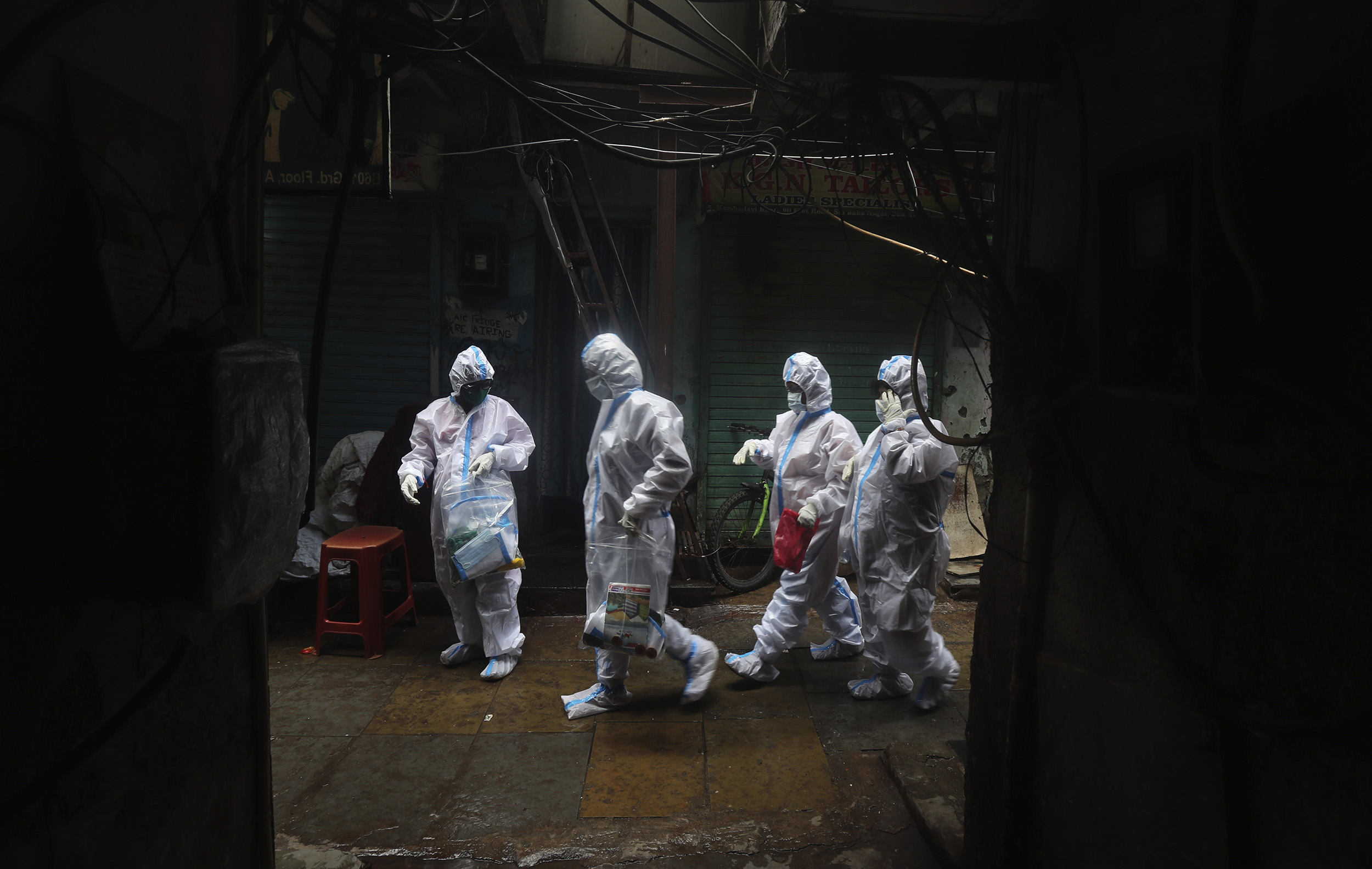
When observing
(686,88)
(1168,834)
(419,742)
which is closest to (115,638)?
(1168,834)

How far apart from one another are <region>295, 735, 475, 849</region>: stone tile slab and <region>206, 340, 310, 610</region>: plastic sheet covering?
2.25 meters

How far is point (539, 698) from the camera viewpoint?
178 inches

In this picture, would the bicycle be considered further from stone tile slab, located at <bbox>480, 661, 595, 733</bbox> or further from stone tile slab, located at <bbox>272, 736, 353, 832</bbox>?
stone tile slab, located at <bbox>272, 736, 353, 832</bbox>

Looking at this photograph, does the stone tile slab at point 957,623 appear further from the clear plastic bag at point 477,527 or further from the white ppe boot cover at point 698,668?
the clear plastic bag at point 477,527

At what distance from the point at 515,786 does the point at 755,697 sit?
1.66 m

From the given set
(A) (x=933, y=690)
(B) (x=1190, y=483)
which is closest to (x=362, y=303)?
(A) (x=933, y=690)

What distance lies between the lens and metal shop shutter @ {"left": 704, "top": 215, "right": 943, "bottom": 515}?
725 centimetres

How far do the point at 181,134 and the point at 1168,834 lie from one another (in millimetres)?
2881

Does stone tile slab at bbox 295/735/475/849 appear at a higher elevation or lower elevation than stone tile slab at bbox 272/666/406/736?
higher

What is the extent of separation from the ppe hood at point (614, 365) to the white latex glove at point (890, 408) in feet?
5.39

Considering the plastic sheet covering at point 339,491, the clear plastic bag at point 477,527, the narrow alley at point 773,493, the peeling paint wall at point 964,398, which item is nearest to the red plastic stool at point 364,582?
the narrow alley at point 773,493

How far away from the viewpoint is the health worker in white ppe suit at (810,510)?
4.75 metres

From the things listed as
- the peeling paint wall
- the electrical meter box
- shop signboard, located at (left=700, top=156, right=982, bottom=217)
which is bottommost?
the peeling paint wall

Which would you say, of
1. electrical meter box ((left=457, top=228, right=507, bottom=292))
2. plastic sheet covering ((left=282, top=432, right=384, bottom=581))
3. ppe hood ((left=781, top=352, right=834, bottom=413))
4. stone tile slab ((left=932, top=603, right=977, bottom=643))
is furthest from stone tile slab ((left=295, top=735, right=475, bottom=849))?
electrical meter box ((left=457, top=228, right=507, bottom=292))
